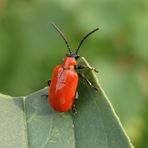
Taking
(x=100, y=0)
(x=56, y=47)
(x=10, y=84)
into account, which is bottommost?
(x=10, y=84)

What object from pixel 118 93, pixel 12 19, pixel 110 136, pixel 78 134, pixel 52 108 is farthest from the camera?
pixel 12 19

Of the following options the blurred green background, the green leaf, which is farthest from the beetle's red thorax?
the blurred green background

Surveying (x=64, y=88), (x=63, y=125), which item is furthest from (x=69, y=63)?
(x=63, y=125)

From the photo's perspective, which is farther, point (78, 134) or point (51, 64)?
point (51, 64)

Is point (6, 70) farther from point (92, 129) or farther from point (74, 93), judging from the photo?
point (92, 129)

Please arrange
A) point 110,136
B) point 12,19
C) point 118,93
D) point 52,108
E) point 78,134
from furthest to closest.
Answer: point 12,19 < point 118,93 < point 52,108 < point 78,134 < point 110,136

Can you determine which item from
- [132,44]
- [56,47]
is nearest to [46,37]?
[56,47]

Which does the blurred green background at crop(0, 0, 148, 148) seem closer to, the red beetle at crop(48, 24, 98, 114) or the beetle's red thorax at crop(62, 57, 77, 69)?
the beetle's red thorax at crop(62, 57, 77, 69)
